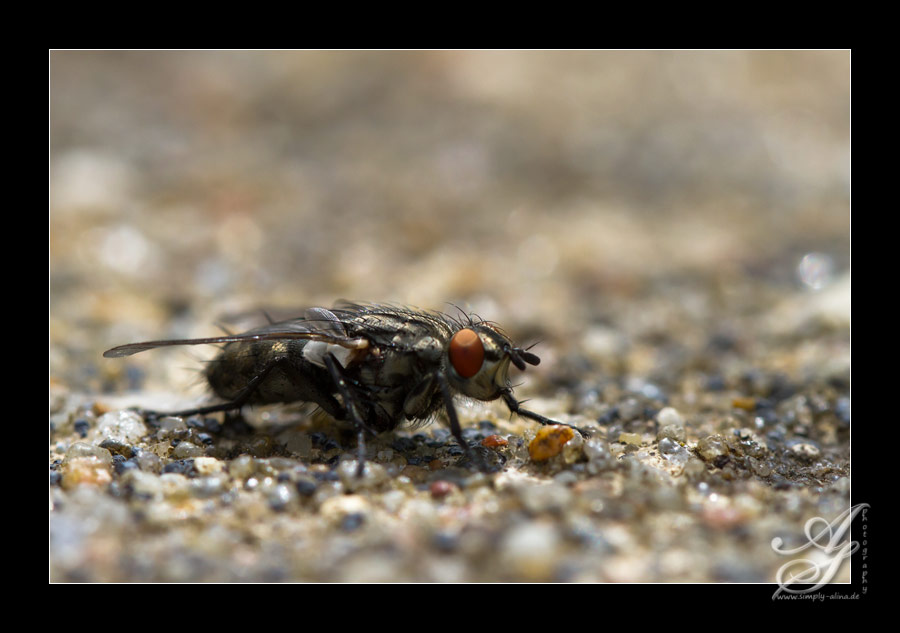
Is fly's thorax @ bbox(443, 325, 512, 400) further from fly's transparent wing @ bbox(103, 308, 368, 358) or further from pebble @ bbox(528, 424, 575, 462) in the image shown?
fly's transparent wing @ bbox(103, 308, 368, 358)

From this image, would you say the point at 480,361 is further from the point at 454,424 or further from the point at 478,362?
the point at 454,424

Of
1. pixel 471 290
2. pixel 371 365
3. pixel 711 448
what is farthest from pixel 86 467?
pixel 471 290

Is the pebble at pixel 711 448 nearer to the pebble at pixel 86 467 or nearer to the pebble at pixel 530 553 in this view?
the pebble at pixel 530 553

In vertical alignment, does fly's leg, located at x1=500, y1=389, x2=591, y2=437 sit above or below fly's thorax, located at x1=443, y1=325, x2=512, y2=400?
below

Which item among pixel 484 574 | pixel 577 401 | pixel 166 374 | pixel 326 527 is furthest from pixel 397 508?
pixel 166 374
